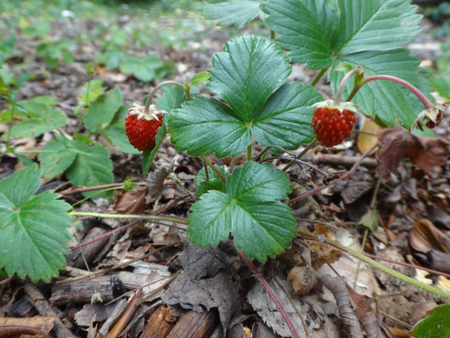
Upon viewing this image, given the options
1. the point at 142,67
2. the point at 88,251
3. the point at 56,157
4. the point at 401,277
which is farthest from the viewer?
the point at 142,67

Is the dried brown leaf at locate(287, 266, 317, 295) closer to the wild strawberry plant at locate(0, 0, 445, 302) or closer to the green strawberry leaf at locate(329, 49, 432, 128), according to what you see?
the wild strawberry plant at locate(0, 0, 445, 302)

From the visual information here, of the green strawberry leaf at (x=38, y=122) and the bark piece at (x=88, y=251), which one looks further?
the green strawberry leaf at (x=38, y=122)

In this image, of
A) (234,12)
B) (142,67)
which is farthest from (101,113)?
(142,67)

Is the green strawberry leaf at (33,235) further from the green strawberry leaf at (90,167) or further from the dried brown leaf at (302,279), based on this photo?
the dried brown leaf at (302,279)

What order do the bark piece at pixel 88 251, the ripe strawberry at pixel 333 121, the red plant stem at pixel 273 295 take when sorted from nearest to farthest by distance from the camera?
the ripe strawberry at pixel 333 121 → the red plant stem at pixel 273 295 → the bark piece at pixel 88 251

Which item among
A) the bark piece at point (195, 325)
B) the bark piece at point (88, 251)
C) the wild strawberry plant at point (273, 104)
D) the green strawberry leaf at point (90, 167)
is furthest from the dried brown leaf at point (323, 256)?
the green strawberry leaf at point (90, 167)

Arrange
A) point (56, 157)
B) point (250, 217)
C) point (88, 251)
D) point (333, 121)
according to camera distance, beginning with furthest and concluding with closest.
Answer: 1. point (56, 157)
2. point (88, 251)
3. point (250, 217)
4. point (333, 121)

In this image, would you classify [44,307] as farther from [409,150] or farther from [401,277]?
A: [409,150]
